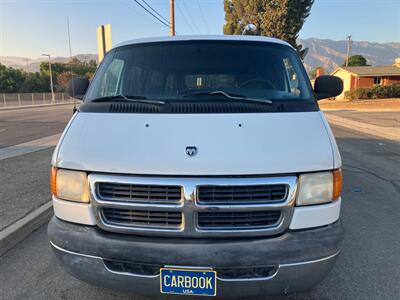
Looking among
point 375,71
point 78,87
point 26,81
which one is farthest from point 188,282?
point 26,81

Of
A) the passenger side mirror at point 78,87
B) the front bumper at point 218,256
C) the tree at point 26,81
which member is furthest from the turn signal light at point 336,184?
the tree at point 26,81

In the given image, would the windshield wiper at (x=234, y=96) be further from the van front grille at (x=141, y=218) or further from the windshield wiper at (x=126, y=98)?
the van front grille at (x=141, y=218)

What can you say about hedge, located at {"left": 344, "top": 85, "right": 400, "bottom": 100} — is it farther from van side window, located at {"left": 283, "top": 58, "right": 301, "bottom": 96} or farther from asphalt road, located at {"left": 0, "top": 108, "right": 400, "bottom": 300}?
van side window, located at {"left": 283, "top": 58, "right": 301, "bottom": 96}

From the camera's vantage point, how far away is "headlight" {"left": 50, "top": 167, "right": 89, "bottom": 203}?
8.32 ft

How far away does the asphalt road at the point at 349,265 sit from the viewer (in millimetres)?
3074

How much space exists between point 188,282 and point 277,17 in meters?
34.7

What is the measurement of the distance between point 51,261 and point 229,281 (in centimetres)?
219

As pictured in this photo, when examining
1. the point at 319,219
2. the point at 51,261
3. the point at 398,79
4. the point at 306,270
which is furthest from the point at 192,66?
the point at 398,79

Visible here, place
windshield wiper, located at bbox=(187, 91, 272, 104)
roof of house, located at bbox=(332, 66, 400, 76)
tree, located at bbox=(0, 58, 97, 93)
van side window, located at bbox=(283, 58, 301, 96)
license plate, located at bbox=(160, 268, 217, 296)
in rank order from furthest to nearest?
tree, located at bbox=(0, 58, 97, 93) → roof of house, located at bbox=(332, 66, 400, 76) → van side window, located at bbox=(283, 58, 301, 96) → windshield wiper, located at bbox=(187, 91, 272, 104) → license plate, located at bbox=(160, 268, 217, 296)

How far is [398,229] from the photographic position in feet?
14.7

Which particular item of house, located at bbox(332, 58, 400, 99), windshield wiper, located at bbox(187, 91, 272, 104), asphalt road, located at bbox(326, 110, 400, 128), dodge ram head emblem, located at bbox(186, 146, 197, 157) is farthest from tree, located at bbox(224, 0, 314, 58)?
dodge ram head emblem, located at bbox(186, 146, 197, 157)

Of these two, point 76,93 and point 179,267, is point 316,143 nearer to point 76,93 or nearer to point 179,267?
point 179,267

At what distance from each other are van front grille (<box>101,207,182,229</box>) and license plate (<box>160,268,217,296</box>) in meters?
0.30

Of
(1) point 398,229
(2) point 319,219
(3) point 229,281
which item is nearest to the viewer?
(3) point 229,281
